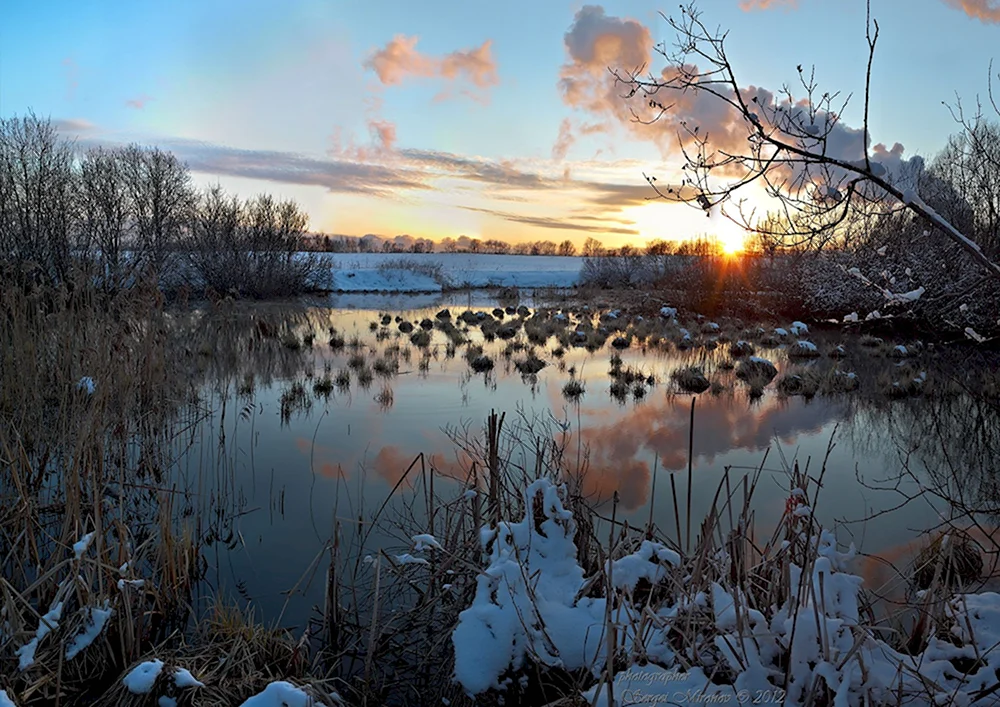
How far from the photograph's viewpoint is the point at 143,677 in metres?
2.61

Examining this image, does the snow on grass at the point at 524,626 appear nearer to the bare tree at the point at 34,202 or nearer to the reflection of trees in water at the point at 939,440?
the reflection of trees in water at the point at 939,440

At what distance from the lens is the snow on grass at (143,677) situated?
2.58 m

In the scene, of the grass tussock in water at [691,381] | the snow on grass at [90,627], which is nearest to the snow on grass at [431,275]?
the grass tussock in water at [691,381]

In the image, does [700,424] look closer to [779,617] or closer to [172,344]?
[779,617]

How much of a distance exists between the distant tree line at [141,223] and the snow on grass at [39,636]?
15.6 meters

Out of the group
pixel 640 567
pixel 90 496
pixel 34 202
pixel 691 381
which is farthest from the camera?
Result: pixel 34 202

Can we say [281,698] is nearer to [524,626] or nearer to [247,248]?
[524,626]

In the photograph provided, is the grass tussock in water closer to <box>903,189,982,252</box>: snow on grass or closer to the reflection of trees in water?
the reflection of trees in water

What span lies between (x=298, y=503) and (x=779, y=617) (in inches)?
160

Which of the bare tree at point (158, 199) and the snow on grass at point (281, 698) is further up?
the bare tree at point (158, 199)

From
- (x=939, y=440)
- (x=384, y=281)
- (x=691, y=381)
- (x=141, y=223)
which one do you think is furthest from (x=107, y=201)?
(x=939, y=440)

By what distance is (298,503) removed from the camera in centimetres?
536

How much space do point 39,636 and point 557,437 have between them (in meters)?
4.98

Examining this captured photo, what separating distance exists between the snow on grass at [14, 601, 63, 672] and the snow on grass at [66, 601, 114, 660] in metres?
0.11
